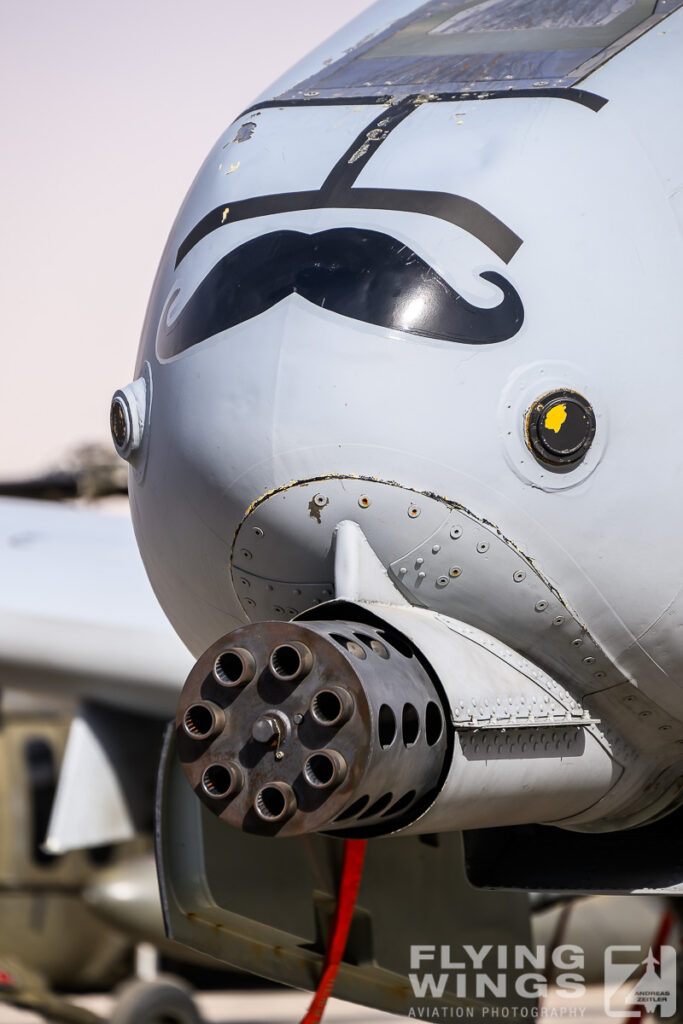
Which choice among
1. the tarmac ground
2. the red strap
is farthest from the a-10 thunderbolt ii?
the tarmac ground

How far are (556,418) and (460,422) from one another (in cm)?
18

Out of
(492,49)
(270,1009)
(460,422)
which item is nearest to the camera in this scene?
(460,422)

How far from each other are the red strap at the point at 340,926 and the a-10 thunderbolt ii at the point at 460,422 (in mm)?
958

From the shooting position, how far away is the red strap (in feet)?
12.2

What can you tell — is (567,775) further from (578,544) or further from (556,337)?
(556,337)

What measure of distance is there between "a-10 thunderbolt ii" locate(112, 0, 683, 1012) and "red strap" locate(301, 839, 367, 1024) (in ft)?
3.14

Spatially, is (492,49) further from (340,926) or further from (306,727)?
(340,926)

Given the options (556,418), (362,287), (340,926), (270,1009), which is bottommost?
(270,1009)

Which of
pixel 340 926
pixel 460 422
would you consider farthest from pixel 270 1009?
pixel 460 422

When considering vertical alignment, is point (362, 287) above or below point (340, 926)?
above

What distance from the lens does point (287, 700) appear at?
231 centimetres

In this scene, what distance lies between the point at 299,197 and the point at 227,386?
0.42 m

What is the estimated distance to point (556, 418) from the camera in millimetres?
2600

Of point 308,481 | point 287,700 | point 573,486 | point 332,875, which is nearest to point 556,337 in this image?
point 573,486
